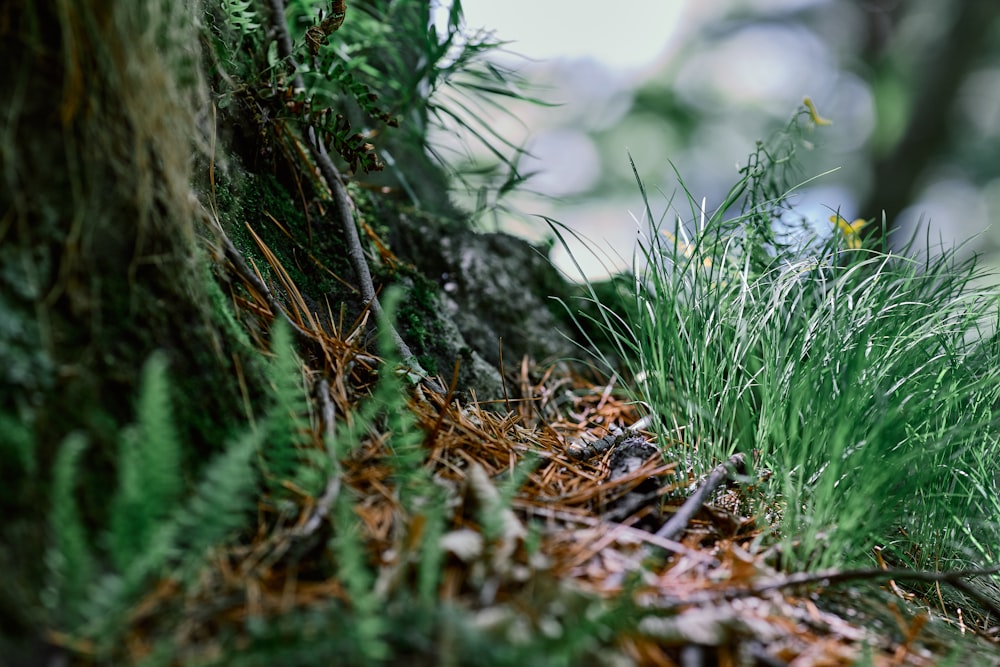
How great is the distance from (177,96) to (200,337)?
39 cm

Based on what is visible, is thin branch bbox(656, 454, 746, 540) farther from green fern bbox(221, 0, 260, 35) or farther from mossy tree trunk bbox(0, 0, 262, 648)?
green fern bbox(221, 0, 260, 35)

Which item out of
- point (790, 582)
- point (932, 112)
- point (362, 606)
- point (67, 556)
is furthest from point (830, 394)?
point (932, 112)

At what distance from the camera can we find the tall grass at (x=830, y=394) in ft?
3.90

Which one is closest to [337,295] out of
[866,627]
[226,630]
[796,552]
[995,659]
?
[226,630]

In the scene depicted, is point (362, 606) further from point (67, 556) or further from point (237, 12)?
point (237, 12)

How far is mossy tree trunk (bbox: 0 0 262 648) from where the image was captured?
79 cm

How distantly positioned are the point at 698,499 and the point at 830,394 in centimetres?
34

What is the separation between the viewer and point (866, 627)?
104cm

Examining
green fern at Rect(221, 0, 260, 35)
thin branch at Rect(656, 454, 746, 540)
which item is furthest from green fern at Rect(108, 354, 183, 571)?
green fern at Rect(221, 0, 260, 35)

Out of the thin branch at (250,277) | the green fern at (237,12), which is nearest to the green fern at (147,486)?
the thin branch at (250,277)

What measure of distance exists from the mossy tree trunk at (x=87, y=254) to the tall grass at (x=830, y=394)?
0.87 meters

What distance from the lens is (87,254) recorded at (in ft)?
2.97

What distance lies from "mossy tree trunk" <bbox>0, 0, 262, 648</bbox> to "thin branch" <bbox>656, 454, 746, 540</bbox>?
73 centimetres

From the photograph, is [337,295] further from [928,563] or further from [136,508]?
[928,563]
